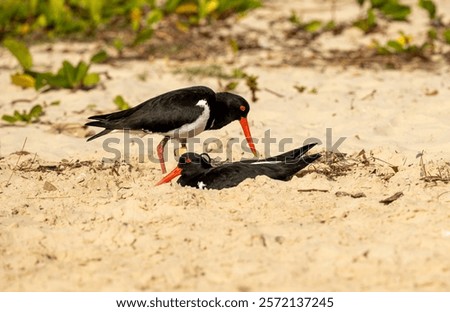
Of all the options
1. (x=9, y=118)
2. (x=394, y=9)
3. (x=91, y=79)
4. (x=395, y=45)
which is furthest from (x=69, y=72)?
(x=394, y=9)

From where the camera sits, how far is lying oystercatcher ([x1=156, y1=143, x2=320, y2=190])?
16.8 ft

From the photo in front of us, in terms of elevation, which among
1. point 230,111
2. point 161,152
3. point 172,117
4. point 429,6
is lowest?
point 161,152

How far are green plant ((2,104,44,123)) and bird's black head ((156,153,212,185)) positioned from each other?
212cm

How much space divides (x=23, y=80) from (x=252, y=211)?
4.16m

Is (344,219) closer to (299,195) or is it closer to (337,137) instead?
(299,195)

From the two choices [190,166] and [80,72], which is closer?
[190,166]

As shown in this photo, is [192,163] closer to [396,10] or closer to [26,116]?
[26,116]

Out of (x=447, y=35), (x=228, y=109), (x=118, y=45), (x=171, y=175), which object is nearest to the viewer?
(x=171, y=175)

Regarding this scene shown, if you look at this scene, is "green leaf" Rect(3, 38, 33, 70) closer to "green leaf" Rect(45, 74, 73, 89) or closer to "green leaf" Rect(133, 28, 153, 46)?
"green leaf" Rect(45, 74, 73, 89)

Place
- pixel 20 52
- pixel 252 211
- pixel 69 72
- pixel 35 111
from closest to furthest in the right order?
pixel 252 211 → pixel 35 111 → pixel 69 72 → pixel 20 52

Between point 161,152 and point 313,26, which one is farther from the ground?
point 313,26

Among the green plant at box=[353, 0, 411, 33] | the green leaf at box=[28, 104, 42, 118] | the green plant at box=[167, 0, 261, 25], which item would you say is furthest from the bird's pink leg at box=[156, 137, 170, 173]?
the green plant at box=[353, 0, 411, 33]

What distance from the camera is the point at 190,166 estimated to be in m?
5.45
